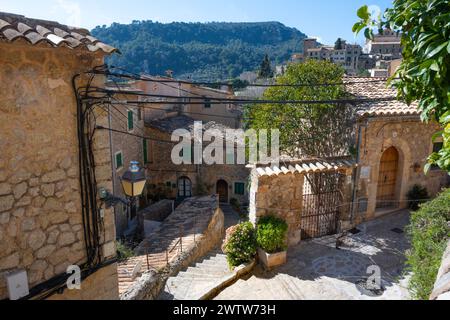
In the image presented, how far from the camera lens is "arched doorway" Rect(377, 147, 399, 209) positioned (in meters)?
12.7

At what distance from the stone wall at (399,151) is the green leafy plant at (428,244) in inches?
199

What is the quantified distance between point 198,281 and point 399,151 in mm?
8806

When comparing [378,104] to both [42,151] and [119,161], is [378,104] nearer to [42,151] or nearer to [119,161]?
[42,151]

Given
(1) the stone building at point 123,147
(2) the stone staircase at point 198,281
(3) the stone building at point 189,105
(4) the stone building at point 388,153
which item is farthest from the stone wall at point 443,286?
(3) the stone building at point 189,105

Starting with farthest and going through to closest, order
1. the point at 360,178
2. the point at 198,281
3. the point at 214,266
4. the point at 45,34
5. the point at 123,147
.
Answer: the point at 123,147 → the point at 360,178 → the point at 214,266 → the point at 198,281 → the point at 45,34

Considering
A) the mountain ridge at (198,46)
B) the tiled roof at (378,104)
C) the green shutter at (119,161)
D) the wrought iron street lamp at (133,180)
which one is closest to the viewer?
the wrought iron street lamp at (133,180)

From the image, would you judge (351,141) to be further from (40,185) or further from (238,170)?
(238,170)

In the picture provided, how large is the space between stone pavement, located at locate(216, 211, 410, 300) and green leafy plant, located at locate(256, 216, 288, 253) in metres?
0.61

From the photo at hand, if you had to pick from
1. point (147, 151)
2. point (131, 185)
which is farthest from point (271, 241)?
point (147, 151)

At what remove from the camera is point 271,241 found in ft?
30.9

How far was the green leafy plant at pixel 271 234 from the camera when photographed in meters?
9.41

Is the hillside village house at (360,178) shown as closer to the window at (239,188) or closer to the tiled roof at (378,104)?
the tiled roof at (378,104)
